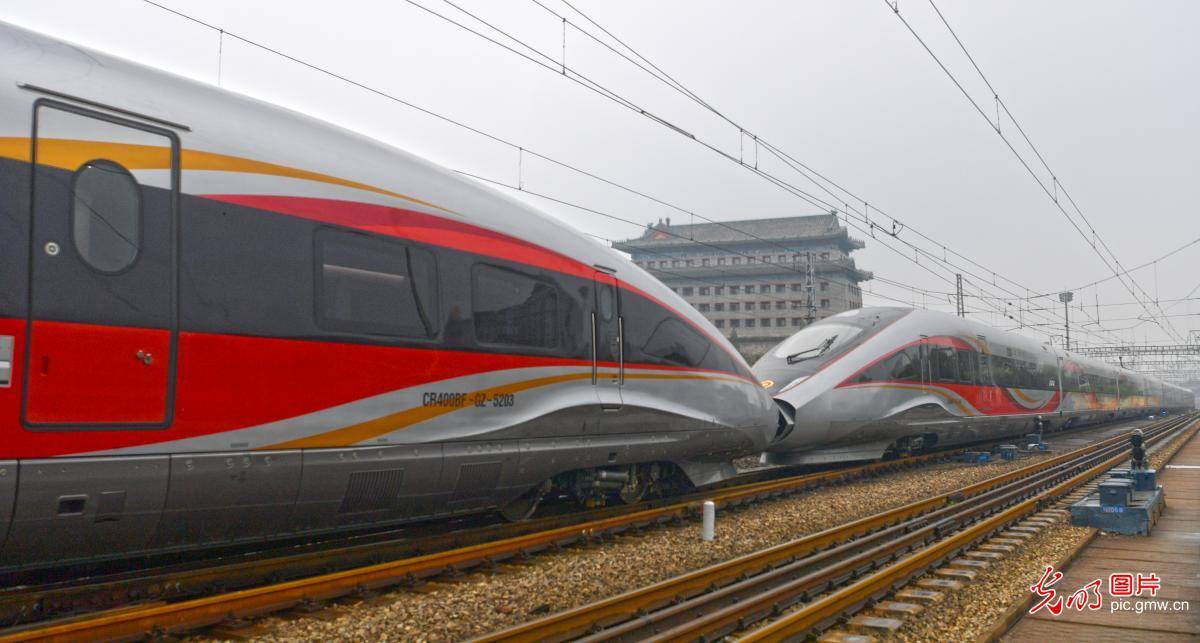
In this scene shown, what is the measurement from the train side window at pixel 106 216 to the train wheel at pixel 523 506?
14.4 feet

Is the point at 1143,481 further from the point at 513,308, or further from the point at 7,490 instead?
the point at 7,490

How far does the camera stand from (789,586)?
5.98 metres

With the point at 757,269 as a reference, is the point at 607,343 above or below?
below

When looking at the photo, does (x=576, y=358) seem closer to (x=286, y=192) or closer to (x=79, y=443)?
(x=286, y=192)

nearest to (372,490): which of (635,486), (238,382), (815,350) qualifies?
(238,382)

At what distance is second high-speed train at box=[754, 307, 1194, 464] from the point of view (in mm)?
12992

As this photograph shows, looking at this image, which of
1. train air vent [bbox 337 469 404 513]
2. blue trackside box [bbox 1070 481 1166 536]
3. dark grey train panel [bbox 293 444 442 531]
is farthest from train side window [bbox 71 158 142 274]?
blue trackside box [bbox 1070 481 1166 536]

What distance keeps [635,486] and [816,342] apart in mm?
6143

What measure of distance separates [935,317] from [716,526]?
1015 centimetres

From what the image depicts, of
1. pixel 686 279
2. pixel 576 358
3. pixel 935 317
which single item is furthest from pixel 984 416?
pixel 686 279

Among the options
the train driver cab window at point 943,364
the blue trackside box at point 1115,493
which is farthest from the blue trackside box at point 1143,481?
the train driver cab window at point 943,364

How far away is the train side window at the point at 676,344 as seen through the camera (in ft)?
29.1

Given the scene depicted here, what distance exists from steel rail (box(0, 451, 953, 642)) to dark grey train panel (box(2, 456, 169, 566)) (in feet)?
1.29

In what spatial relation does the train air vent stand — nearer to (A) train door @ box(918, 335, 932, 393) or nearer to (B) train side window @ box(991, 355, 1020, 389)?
(A) train door @ box(918, 335, 932, 393)
